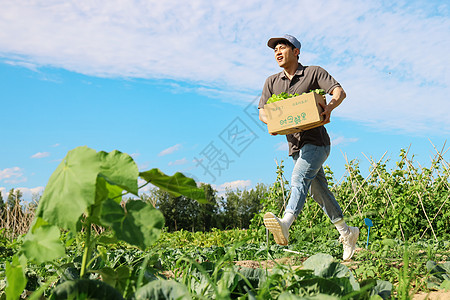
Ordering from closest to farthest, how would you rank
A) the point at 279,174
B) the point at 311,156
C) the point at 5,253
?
the point at 311,156
the point at 5,253
the point at 279,174

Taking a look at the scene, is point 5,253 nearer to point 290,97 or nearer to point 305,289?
point 290,97

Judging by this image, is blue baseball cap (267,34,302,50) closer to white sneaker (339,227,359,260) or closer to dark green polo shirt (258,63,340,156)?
dark green polo shirt (258,63,340,156)

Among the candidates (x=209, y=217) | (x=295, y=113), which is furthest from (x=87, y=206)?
(x=209, y=217)

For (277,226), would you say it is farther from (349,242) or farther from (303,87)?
(303,87)

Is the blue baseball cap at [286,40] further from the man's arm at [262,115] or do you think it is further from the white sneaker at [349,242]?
the white sneaker at [349,242]

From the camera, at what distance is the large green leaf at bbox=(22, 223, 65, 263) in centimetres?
112

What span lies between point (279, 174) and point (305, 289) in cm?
495

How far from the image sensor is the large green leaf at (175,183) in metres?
1.27

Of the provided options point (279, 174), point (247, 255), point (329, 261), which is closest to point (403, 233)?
point (279, 174)

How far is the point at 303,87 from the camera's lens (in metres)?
4.07

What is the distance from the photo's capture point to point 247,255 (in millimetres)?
4195

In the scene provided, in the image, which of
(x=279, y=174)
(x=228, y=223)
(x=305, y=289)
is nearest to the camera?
(x=305, y=289)

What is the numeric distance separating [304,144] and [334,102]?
486 mm

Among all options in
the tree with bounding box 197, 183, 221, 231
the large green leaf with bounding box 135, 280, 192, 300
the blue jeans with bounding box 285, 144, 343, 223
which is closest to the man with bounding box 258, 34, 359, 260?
the blue jeans with bounding box 285, 144, 343, 223
